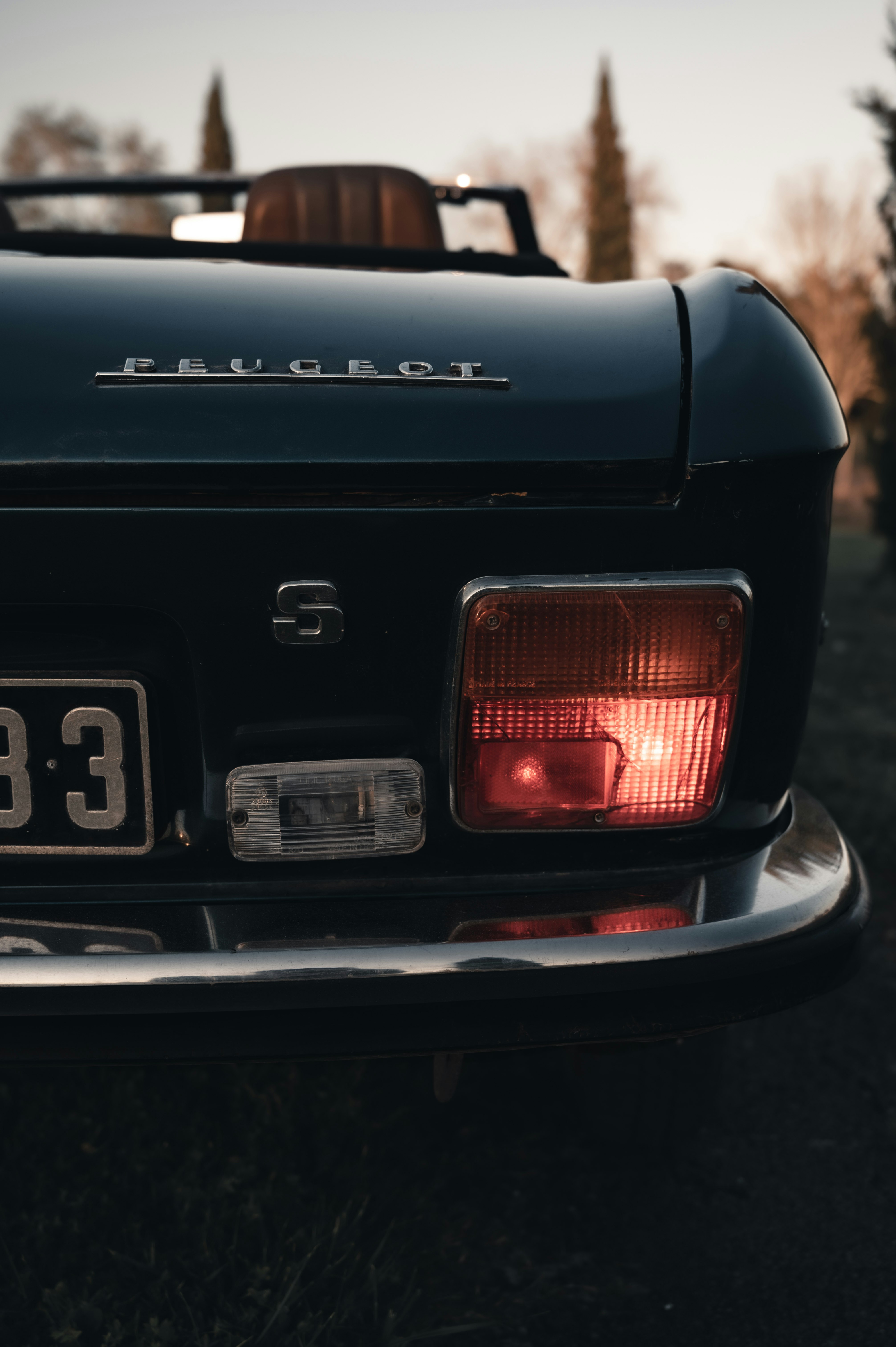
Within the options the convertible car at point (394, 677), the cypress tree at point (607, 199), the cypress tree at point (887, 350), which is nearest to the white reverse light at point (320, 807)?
the convertible car at point (394, 677)

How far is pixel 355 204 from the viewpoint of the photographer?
2.52 metres

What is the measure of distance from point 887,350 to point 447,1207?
29.8 feet

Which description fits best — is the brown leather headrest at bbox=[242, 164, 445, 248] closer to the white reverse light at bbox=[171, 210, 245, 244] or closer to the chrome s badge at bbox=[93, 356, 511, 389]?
the white reverse light at bbox=[171, 210, 245, 244]

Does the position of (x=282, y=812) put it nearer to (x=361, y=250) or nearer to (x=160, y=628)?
(x=160, y=628)

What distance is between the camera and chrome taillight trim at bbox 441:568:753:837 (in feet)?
3.69

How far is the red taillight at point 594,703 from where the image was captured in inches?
45.0

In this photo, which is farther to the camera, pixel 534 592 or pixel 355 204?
pixel 355 204

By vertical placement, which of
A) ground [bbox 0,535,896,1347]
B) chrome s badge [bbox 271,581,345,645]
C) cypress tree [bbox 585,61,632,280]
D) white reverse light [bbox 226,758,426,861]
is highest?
cypress tree [bbox 585,61,632,280]

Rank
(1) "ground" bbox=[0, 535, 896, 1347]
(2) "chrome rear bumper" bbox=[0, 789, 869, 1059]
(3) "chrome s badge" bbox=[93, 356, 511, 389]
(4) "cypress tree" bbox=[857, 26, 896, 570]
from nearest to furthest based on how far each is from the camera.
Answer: (2) "chrome rear bumper" bbox=[0, 789, 869, 1059] → (3) "chrome s badge" bbox=[93, 356, 511, 389] → (1) "ground" bbox=[0, 535, 896, 1347] → (4) "cypress tree" bbox=[857, 26, 896, 570]

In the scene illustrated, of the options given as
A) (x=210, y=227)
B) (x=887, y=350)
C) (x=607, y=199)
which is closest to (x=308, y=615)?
(x=210, y=227)

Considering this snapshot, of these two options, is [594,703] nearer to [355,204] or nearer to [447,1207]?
[447,1207]

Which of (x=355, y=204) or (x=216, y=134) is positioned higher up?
(x=216, y=134)

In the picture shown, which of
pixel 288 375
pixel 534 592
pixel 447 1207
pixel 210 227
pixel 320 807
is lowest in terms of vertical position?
pixel 447 1207

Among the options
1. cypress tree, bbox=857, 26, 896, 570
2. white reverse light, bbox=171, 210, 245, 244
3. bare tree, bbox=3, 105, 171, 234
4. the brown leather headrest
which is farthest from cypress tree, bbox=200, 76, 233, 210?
the brown leather headrest
